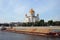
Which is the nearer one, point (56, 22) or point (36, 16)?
point (56, 22)

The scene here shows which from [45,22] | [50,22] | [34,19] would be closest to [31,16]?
[34,19]

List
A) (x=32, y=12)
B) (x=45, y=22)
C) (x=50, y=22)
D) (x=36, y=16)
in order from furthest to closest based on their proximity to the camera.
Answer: (x=36, y=16)
(x=32, y=12)
(x=45, y=22)
(x=50, y=22)

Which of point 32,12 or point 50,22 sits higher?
point 32,12

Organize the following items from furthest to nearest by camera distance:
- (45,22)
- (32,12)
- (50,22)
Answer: (32,12)
(45,22)
(50,22)

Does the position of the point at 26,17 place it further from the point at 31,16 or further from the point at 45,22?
the point at 45,22

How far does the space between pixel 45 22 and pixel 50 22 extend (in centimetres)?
904

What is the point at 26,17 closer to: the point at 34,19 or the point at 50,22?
the point at 34,19

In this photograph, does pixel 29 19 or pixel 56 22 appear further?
pixel 29 19

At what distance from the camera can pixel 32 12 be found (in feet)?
378

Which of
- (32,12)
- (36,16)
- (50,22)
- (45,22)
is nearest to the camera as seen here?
(50,22)

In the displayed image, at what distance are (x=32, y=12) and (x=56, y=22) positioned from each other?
20887 mm

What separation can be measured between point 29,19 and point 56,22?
30.3 m

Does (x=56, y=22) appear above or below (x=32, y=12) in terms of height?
below

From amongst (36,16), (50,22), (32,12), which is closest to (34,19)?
(36,16)
